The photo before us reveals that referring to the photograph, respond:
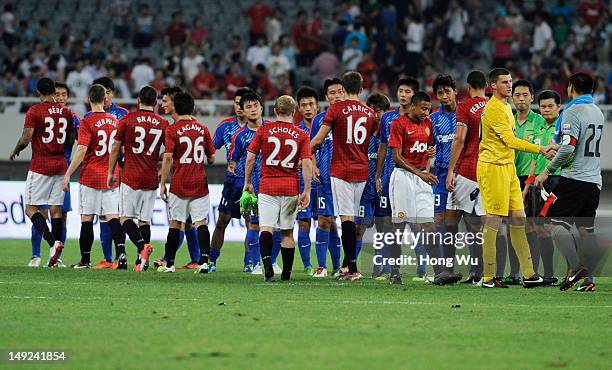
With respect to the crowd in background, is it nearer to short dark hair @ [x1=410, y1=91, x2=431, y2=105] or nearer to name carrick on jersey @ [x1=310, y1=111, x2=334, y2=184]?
name carrick on jersey @ [x1=310, y1=111, x2=334, y2=184]

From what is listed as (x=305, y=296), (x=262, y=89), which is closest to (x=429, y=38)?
(x=262, y=89)

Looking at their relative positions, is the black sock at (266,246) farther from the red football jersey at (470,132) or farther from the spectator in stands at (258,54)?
the spectator in stands at (258,54)

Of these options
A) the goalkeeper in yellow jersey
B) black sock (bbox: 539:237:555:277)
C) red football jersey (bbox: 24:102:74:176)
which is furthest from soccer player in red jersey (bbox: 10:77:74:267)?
black sock (bbox: 539:237:555:277)

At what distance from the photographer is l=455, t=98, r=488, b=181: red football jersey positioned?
41.7 feet

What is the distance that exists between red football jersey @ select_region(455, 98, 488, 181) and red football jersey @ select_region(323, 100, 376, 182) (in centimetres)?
105

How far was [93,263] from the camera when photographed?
55.0ft

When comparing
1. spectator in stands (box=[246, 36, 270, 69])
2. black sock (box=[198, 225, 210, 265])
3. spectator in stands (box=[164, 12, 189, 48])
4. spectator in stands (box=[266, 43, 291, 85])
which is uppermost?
spectator in stands (box=[164, 12, 189, 48])

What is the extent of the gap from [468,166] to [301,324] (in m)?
4.41

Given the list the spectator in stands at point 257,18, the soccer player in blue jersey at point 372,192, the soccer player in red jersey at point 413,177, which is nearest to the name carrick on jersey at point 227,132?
the soccer player in blue jersey at point 372,192

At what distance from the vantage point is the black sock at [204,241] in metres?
14.3

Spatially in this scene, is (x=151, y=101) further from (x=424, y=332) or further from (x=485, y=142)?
(x=424, y=332)

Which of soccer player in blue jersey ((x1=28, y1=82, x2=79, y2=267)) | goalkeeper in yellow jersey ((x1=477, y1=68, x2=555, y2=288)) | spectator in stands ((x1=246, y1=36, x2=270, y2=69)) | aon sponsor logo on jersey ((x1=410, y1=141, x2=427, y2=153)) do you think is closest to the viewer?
goalkeeper in yellow jersey ((x1=477, y1=68, x2=555, y2=288))

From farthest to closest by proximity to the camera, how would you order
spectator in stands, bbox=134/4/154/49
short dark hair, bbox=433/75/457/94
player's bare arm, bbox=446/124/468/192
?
spectator in stands, bbox=134/4/154/49, short dark hair, bbox=433/75/457/94, player's bare arm, bbox=446/124/468/192

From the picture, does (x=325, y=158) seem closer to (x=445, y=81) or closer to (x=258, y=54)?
(x=445, y=81)
